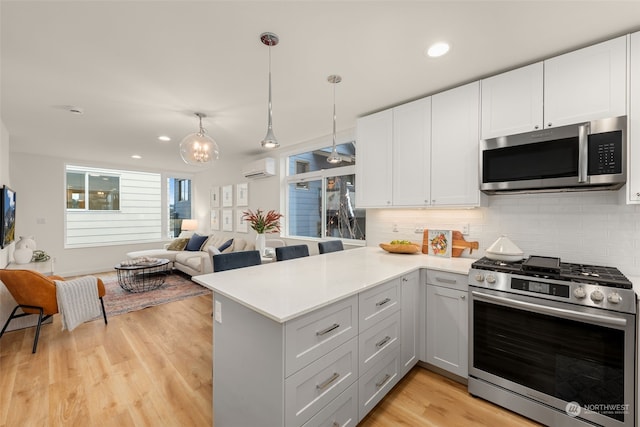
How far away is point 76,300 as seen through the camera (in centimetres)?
294

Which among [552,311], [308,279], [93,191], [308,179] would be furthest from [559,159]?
[93,191]

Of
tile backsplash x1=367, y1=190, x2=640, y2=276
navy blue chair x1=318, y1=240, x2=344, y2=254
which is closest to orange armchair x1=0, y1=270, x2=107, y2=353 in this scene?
navy blue chair x1=318, y1=240, x2=344, y2=254

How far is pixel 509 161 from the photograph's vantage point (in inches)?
85.6

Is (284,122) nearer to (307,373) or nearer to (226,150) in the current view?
(226,150)

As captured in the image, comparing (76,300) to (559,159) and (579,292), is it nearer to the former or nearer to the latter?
(579,292)

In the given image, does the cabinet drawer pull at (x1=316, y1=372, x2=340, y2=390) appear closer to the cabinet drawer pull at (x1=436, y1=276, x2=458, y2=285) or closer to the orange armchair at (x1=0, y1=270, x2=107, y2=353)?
the cabinet drawer pull at (x1=436, y1=276, x2=458, y2=285)

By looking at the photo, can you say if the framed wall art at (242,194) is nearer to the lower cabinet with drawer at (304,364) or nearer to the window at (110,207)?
the window at (110,207)

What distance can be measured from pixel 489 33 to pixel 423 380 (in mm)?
2686

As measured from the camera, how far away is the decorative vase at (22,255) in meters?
3.90

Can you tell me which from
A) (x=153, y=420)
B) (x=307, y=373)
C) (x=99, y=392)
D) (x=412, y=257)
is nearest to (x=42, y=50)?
(x=99, y=392)

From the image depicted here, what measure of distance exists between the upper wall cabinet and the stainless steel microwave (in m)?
0.12

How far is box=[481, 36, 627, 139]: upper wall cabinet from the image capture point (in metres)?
1.83

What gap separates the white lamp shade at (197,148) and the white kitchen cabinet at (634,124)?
354 cm

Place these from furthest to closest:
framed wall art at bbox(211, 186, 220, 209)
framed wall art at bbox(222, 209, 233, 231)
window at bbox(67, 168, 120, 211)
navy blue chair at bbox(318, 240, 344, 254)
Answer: framed wall art at bbox(211, 186, 220, 209) < framed wall art at bbox(222, 209, 233, 231) < window at bbox(67, 168, 120, 211) < navy blue chair at bbox(318, 240, 344, 254)
